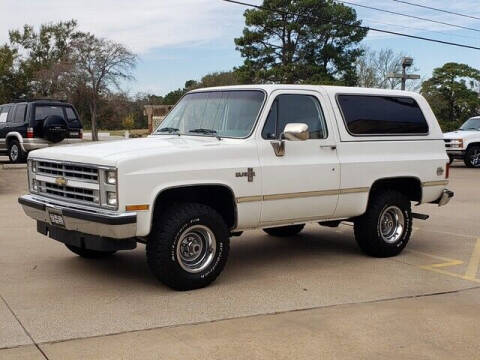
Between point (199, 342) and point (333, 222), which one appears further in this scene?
point (333, 222)

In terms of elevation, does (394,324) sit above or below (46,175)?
below

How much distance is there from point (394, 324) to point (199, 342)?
160 centimetres

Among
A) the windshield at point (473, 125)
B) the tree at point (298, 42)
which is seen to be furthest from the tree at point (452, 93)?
the windshield at point (473, 125)

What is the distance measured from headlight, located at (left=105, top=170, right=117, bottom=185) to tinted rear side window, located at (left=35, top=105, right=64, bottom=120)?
14023mm

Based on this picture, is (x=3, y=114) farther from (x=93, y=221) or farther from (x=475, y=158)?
(x=475, y=158)

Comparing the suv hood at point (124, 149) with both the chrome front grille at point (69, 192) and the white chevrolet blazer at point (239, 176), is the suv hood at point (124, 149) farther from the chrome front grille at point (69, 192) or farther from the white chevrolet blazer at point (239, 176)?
the chrome front grille at point (69, 192)

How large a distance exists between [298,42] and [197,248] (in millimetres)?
38080

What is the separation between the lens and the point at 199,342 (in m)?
4.50

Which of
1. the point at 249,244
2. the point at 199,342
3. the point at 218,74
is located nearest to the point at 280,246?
the point at 249,244

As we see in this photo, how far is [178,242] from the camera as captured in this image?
5.70m

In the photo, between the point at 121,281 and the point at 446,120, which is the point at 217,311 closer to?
the point at 121,281

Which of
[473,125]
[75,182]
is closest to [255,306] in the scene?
[75,182]

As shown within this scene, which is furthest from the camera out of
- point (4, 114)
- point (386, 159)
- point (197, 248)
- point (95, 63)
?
point (95, 63)

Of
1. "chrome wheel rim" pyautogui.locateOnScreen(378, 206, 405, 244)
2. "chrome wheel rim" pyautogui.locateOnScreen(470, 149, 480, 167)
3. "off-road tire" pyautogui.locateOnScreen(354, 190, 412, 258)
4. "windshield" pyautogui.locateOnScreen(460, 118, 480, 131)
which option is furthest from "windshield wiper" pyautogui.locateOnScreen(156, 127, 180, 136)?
"windshield" pyautogui.locateOnScreen(460, 118, 480, 131)
